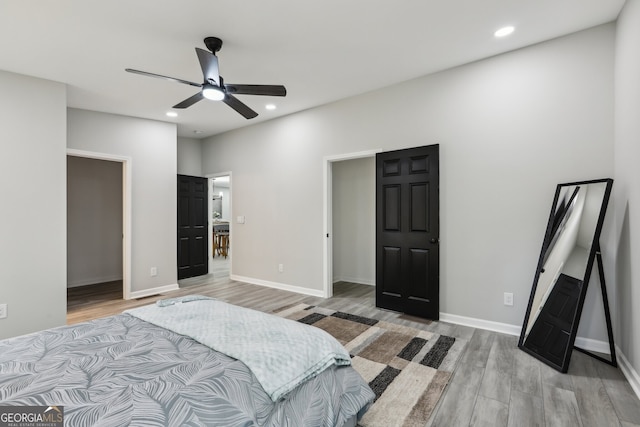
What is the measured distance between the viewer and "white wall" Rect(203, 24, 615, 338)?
9.25 ft

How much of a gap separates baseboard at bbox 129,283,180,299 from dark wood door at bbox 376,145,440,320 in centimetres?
358

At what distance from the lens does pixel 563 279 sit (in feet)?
8.62

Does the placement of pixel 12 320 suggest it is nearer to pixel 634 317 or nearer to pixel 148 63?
pixel 148 63

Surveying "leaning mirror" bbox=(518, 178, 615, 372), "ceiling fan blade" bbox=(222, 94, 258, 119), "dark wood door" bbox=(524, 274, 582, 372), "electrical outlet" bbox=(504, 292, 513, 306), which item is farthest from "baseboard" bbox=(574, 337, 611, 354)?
"ceiling fan blade" bbox=(222, 94, 258, 119)

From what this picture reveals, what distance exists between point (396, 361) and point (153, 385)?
2.00 m

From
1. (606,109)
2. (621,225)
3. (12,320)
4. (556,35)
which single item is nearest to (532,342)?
(621,225)

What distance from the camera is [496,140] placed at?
10.6ft

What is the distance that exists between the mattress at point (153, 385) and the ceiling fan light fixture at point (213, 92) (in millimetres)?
1965

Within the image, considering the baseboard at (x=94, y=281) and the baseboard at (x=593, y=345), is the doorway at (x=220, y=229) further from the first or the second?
the baseboard at (x=593, y=345)

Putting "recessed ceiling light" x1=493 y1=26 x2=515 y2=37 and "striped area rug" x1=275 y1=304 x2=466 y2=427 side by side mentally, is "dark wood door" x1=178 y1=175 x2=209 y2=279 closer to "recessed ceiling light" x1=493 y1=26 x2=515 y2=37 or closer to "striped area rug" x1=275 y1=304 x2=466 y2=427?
"striped area rug" x1=275 y1=304 x2=466 y2=427

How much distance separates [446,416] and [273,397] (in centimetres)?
131

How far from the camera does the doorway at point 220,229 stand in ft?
21.0

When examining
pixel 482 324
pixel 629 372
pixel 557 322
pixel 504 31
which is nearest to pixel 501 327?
pixel 482 324

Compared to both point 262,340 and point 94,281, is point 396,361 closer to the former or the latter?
point 262,340
